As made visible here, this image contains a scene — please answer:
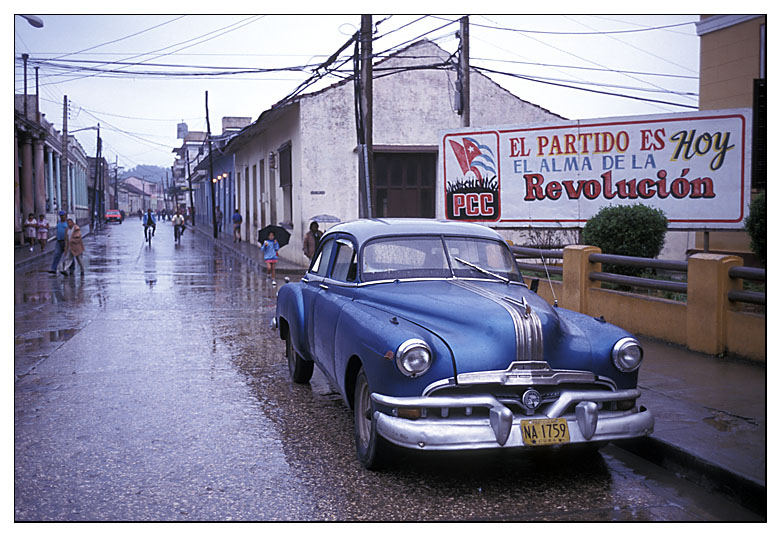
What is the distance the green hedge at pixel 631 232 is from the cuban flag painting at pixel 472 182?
170 inches

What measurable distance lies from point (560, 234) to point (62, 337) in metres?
12.7

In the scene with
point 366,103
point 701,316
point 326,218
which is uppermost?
point 366,103

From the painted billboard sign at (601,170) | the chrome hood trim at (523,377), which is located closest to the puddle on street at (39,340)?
the chrome hood trim at (523,377)

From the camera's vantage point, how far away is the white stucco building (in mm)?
24062

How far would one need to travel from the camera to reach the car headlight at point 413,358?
180 inches

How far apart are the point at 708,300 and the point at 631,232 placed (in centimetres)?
323

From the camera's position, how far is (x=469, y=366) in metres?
4.62

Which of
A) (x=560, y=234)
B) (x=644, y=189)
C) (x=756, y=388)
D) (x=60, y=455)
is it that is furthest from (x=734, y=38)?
(x=60, y=455)

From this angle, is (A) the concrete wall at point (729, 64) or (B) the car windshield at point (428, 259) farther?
(A) the concrete wall at point (729, 64)

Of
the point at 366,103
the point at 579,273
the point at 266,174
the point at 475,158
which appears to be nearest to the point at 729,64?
the point at 475,158

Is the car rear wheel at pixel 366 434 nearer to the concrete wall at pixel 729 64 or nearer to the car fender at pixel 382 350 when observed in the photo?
the car fender at pixel 382 350

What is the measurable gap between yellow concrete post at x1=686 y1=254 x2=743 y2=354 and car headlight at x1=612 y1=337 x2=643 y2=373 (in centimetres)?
379

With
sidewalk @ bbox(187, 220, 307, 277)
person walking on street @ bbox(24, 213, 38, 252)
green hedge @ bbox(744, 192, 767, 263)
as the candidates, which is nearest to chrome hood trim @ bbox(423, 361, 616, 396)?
green hedge @ bbox(744, 192, 767, 263)

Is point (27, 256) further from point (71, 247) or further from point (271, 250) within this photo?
point (271, 250)
